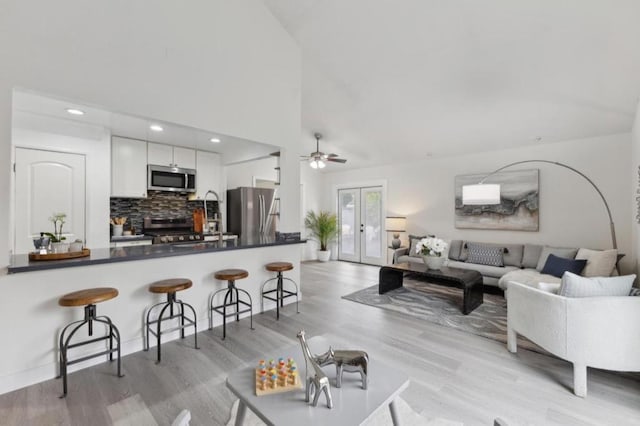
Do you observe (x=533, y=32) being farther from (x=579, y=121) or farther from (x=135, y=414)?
(x=135, y=414)

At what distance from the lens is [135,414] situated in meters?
1.83

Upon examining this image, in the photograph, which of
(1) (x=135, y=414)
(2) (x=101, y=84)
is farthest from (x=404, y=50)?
(1) (x=135, y=414)

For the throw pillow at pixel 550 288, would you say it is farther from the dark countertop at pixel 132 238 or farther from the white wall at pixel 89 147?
the white wall at pixel 89 147

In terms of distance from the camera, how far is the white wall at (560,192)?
167 inches

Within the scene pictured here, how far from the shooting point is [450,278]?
3.81 meters

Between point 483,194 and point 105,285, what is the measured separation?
442 cm

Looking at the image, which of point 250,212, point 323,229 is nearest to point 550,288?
point 250,212

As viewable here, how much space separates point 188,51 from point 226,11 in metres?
0.81

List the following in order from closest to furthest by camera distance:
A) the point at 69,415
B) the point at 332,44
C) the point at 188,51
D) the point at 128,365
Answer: the point at 69,415 → the point at 128,365 → the point at 188,51 → the point at 332,44

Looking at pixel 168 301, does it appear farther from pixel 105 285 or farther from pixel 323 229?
pixel 323 229

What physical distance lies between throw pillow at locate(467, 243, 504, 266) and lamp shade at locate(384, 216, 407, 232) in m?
1.47

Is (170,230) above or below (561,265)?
above

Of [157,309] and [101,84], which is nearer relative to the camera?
[101,84]

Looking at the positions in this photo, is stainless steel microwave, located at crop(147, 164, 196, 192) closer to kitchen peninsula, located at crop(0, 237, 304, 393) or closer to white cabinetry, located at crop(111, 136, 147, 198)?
white cabinetry, located at crop(111, 136, 147, 198)
